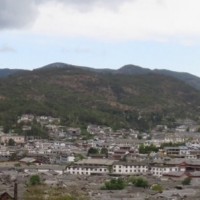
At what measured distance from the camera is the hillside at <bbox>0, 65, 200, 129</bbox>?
4402 inches

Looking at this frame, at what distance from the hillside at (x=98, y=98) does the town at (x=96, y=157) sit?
408 cm

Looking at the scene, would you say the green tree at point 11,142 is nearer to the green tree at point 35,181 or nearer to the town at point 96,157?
the town at point 96,157

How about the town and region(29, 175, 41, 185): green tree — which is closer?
region(29, 175, 41, 185): green tree

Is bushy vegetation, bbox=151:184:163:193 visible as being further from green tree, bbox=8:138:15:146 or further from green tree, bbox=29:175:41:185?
green tree, bbox=8:138:15:146

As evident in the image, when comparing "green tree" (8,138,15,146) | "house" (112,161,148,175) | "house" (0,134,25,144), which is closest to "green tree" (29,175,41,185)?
"house" (112,161,148,175)

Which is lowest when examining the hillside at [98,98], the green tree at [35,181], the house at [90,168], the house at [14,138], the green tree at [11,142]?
the house at [90,168]

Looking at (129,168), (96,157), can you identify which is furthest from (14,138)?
(129,168)

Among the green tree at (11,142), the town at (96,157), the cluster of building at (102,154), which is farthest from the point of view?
the green tree at (11,142)

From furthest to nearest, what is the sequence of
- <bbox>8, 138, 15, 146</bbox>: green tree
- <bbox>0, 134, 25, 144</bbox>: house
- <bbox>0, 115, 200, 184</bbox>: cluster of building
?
<bbox>0, 134, 25, 144</bbox>: house → <bbox>8, 138, 15, 146</bbox>: green tree → <bbox>0, 115, 200, 184</bbox>: cluster of building

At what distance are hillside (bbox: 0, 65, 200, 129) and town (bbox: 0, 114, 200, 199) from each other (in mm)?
4078

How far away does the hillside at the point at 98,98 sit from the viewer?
367 ft

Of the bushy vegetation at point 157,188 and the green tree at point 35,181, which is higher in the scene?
the green tree at point 35,181

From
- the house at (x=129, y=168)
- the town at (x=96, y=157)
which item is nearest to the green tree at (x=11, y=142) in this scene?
the town at (x=96, y=157)

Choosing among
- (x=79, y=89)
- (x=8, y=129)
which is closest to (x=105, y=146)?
(x=8, y=129)
